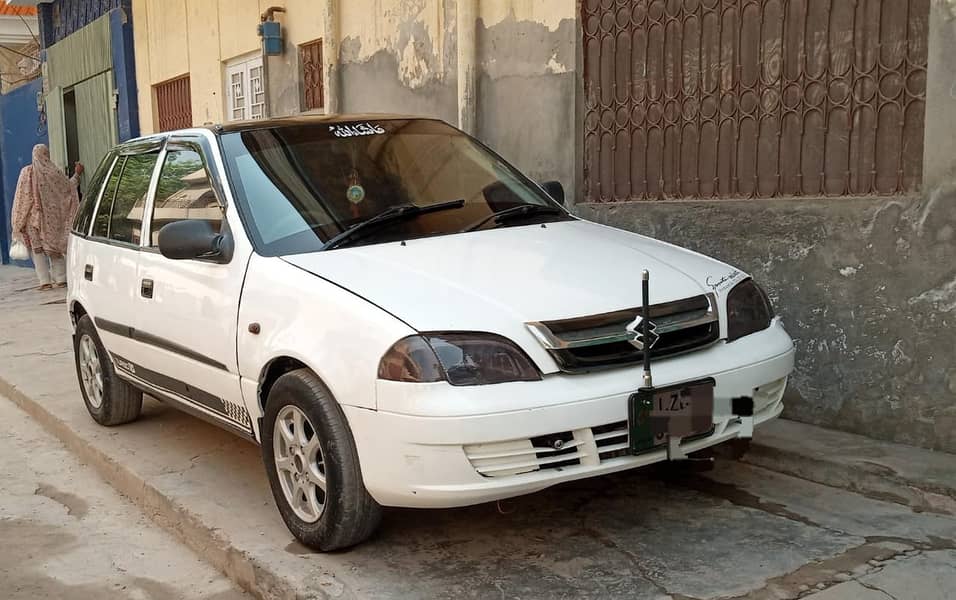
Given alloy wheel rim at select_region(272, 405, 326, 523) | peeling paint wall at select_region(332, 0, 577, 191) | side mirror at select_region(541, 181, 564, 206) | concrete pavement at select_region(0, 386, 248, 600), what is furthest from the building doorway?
alloy wheel rim at select_region(272, 405, 326, 523)

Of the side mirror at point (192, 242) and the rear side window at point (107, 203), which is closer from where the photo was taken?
the side mirror at point (192, 242)

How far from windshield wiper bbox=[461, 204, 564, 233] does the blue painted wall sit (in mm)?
15068

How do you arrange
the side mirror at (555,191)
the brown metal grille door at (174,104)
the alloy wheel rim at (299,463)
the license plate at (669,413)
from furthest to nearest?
the brown metal grille door at (174,104) < the side mirror at (555,191) < the alloy wheel rim at (299,463) < the license plate at (669,413)

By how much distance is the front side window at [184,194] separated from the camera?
4.28 metres

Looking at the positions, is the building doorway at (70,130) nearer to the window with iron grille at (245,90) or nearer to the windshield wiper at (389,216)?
the window with iron grille at (245,90)

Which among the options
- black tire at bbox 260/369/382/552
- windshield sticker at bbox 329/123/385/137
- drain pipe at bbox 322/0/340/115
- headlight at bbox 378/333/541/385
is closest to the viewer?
headlight at bbox 378/333/541/385

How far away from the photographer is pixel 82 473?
5.29 m

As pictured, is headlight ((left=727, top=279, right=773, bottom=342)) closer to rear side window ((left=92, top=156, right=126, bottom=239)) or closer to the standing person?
rear side window ((left=92, top=156, right=126, bottom=239))

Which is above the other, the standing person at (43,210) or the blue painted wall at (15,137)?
the blue painted wall at (15,137)

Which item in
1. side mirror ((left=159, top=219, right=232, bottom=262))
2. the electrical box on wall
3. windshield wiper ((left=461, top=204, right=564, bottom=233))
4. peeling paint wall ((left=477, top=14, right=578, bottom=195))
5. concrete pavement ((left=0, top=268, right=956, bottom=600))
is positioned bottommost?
concrete pavement ((left=0, top=268, right=956, bottom=600))

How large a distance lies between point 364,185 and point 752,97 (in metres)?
2.38

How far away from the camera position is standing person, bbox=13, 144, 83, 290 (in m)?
13.6

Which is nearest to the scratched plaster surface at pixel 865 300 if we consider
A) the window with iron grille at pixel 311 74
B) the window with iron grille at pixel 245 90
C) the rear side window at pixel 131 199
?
the rear side window at pixel 131 199

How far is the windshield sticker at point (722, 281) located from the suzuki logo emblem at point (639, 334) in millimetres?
480
